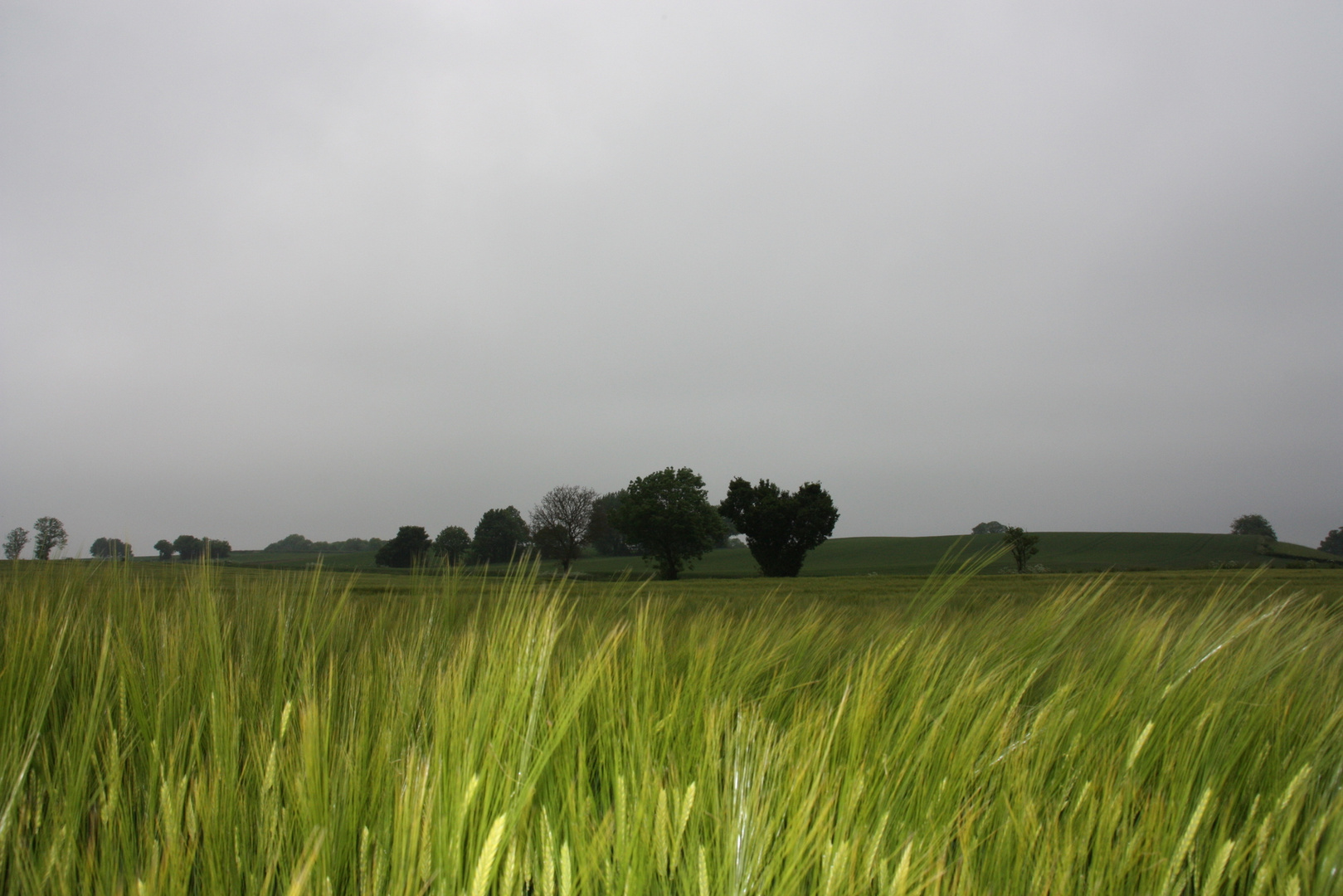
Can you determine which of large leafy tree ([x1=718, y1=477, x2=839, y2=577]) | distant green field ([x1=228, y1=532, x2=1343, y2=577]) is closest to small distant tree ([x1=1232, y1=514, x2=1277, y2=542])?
distant green field ([x1=228, y1=532, x2=1343, y2=577])

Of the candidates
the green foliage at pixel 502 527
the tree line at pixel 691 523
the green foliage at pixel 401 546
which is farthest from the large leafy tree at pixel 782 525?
the green foliage at pixel 401 546

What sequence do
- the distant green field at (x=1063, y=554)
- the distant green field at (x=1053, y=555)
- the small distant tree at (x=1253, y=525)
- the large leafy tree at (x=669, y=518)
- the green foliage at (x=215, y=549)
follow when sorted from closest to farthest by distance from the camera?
the green foliage at (x=215, y=549) < the large leafy tree at (x=669, y=518) < the distant green field at (x=1053, y=555) < the distant green field at (x=1063, y=554) < the small distant tree at (x=1253, y=525)

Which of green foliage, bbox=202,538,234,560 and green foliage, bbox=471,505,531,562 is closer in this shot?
green foliage, bbox=202,538,234,560

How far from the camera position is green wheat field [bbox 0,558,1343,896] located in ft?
3.21

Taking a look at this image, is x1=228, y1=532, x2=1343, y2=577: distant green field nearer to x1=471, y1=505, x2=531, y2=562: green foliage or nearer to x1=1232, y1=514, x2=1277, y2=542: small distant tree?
x1=471, y1=505, x2=531, y2=562: green foliage

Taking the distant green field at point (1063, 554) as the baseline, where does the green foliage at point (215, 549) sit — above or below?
above

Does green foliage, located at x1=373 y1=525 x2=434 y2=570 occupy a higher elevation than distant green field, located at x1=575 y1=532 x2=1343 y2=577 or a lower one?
higher

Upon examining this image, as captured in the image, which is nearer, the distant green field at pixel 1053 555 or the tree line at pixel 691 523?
the tree line at pixel 691 523

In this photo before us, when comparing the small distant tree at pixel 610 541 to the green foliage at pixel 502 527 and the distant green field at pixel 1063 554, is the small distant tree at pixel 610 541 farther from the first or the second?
the green foliage at pixel 502 527

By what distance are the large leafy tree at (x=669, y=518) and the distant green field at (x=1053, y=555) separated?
289 cm

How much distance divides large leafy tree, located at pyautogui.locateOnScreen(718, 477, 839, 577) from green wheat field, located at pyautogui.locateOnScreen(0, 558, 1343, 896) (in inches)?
1821

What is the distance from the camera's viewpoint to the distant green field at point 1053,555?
172 feet

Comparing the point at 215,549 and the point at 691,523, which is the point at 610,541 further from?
the point at 215,549

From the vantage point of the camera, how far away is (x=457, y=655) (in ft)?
5.00
